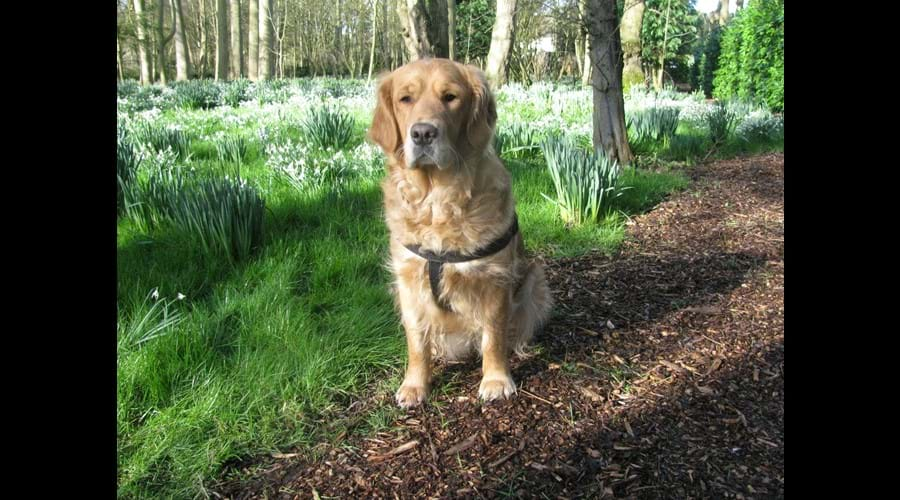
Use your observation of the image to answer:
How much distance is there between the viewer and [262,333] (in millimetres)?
2328

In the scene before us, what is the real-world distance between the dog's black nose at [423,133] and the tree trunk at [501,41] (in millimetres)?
10177

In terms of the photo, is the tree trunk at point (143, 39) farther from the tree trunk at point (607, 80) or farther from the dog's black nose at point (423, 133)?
the dog's black nose at point (423, 133)

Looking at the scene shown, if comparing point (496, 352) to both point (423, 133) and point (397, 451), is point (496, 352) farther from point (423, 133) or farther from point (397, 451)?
point (423, 133)

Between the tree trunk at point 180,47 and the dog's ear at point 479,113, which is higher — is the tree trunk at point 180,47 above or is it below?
Answer: above

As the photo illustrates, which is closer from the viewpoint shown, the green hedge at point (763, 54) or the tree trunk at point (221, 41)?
the green hedge at point (763, 54)

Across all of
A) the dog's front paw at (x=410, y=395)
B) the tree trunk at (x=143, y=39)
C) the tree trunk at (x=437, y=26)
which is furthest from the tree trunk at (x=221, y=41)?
the dog's front paw at (x=410, y=395)

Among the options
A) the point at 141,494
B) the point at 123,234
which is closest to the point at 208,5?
the point at 123,234

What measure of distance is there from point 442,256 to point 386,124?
1.96 feet

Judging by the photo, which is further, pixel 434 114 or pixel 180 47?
pixel 180 47

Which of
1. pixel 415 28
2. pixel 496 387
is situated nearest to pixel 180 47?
pixel 415 28

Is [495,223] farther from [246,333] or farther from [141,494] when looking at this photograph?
[141,494]

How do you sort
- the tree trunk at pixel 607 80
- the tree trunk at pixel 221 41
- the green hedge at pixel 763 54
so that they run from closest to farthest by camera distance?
the tree trunk at pixel 607 80 < the green hedge at pixel 763 54 < the tree trunk at pixel 221 41

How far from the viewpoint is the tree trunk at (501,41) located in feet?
38.1

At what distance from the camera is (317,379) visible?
2.13 m
